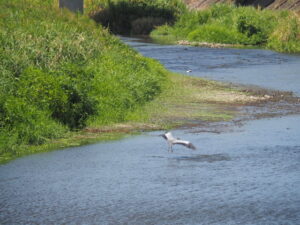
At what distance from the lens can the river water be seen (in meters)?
10.8

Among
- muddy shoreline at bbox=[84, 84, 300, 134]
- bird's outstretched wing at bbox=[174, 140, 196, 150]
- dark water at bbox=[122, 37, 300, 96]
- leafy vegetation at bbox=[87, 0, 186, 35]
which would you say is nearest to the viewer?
bird's outstretched wing at bbox=[174, 140, 196, 150]

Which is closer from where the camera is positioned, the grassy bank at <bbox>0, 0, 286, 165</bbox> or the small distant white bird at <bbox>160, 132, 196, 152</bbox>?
the small distant white bird at <bbox>160, 132, 196, 152</bbox>

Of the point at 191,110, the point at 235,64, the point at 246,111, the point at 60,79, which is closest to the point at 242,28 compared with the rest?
the point at 235,64

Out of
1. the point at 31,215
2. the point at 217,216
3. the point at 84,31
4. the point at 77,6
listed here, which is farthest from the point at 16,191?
the point at 77,6

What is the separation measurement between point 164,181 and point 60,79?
5472 millimetres

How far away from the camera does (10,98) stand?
16031 millimetres

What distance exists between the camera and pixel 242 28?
43.1m

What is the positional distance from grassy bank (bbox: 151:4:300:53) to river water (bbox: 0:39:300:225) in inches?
873

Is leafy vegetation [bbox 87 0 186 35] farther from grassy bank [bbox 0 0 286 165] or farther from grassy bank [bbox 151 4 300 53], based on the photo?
grassy bank [bbox 0 0 286 165]

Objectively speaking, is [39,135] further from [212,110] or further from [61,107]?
[212,110]

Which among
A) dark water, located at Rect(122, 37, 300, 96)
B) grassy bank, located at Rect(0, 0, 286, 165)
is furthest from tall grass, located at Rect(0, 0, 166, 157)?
dark water, located at Rect(122, 37, 300, 96)

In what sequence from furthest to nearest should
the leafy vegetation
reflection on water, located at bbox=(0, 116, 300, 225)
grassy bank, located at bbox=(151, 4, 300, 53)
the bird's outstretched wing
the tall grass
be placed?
the leafy vegetation → grassy bank, located at bbox=(151, 4, 300, 53) → the tall grass → the bird's outstretched wing → reflection on water, located at bbox=(0, 116, 300, 225)

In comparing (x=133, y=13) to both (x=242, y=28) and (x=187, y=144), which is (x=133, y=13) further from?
(x=187, y=144)

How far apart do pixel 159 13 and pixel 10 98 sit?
131 ft
